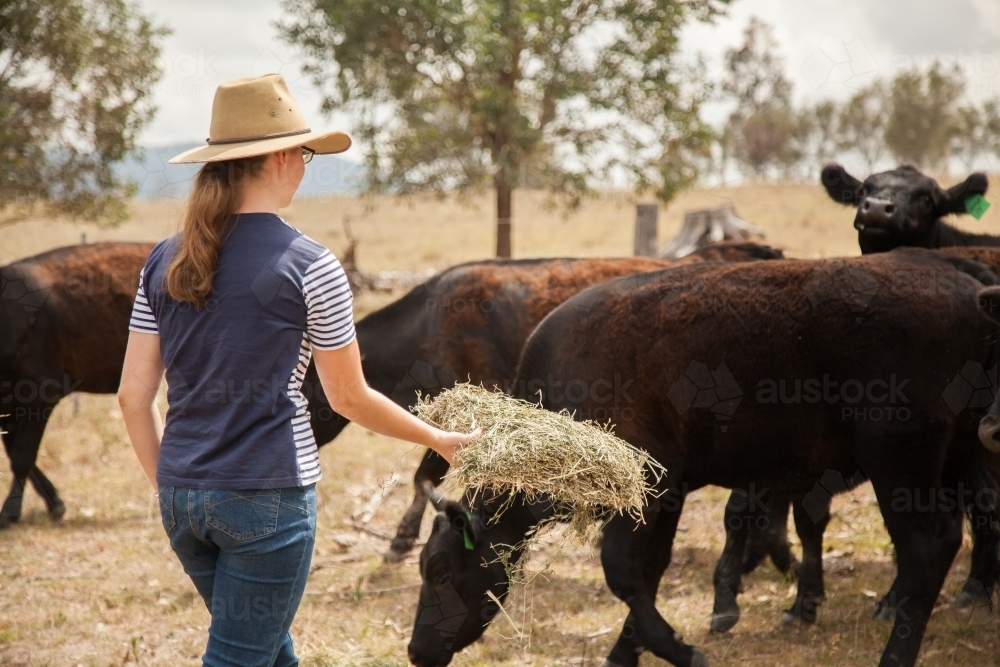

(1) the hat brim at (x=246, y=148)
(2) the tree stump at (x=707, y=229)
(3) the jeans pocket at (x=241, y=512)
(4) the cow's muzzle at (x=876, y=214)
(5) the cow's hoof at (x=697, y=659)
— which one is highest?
(1) the hat brim at (x=246, y=148)

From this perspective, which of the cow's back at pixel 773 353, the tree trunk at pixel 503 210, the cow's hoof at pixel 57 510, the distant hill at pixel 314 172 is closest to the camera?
the cow's back at pixel 773 353

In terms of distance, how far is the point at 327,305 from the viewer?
2352mm

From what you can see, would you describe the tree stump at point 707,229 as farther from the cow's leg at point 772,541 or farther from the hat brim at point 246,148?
the hat brim at point 246,148

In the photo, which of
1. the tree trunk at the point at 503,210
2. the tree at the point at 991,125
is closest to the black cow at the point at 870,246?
the tree trunk at the point at 503,210

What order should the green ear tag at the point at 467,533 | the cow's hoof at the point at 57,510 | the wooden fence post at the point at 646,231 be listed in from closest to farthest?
1. the green ear tag at the point at 467,533
2. the cow's hoof at the point at 57,510
3. the wooden fence post at the point at 646,231

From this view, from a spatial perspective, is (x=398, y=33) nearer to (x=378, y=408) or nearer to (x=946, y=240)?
(x=946, y=240)

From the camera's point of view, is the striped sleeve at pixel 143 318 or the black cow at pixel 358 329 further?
the black cow at pixel 358 329

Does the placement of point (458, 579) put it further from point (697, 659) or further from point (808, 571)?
point (808, 571)

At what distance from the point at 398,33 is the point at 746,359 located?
8.21 m

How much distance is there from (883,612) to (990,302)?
2.24 m

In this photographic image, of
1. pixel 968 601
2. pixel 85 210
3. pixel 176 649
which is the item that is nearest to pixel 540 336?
pixel 176 649

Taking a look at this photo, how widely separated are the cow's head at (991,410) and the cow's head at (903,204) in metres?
2.19

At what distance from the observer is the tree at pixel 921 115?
22.4 meters

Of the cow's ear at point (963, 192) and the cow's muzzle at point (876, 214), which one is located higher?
the cow's ear at point (963, 192)
